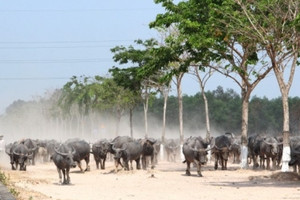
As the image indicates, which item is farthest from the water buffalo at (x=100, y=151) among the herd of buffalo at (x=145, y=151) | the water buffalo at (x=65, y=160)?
the water buffalo at (x=65, y=160)

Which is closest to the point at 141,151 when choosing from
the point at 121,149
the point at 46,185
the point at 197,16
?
the point at 121,149

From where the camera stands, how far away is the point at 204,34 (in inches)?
1312

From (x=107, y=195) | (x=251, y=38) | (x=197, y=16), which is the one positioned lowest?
(x=107, y=195)

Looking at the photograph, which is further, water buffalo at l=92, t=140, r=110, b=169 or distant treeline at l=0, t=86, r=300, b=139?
distant treeline at l=0, t=86, r=300, b=139

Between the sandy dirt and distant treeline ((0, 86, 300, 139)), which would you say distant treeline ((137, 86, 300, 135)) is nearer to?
distant treeline ((0, 86, 300, 139))

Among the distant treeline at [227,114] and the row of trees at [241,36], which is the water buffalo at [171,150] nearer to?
the row of trees at [241,36]

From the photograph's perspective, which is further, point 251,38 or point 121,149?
point 121,149

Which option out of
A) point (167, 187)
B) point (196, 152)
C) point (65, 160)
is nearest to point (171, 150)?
point (196, 152)

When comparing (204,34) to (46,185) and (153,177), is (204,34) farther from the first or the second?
(46,185)

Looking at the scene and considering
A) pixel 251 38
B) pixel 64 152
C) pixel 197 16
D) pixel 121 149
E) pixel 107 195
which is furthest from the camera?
pixel 121 149

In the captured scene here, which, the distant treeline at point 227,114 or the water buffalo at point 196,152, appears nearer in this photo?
the water buffalo at point 196,152

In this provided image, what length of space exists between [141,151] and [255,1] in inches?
566

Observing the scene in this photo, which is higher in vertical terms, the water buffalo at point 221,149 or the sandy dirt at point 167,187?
the water buffalo at point 221,149

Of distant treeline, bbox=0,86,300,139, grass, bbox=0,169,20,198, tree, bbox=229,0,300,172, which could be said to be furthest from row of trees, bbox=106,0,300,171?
distant treeline, bbox=0,86,300,139
